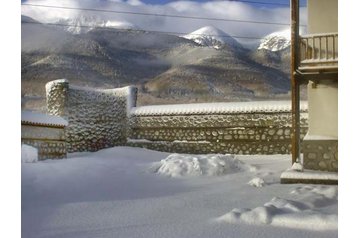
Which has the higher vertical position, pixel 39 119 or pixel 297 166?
pixel 39 119

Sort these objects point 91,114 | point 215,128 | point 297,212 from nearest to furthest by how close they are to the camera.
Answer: point 297,212 < point 91,114 < point 215,128

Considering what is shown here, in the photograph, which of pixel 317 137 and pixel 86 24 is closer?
pixel 317 137

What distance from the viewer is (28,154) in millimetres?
2176

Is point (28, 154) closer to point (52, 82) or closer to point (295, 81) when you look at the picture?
point (52, 82)

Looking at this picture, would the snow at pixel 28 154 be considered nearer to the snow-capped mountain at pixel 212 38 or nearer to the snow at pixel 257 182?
the snow-capped mountain at pixel 212 38

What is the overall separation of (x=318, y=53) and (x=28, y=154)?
5.15 ft

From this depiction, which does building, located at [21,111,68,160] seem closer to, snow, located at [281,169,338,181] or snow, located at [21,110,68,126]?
snow, located at [21,110,68,126]

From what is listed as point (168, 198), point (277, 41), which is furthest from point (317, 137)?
point (168, 198)

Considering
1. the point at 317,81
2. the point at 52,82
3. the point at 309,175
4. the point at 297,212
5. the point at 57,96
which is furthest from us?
the point at 52,82

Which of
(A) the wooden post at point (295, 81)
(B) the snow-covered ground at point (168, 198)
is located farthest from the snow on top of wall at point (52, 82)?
(A) the wooden post at point (295, 81)

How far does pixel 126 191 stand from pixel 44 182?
16.8 inches

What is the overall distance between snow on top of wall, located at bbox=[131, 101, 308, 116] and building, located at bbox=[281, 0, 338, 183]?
0.47 ft
